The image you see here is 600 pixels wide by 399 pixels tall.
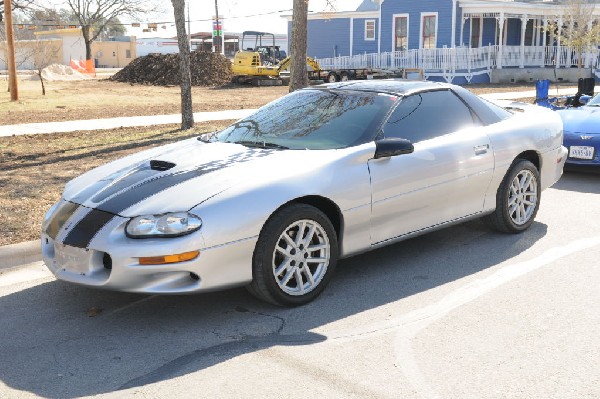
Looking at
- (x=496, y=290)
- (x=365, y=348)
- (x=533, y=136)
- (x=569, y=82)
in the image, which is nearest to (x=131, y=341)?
(x=365, y=348)

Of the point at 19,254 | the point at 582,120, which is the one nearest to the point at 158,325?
the point at 19,254

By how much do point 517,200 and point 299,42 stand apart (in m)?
7.44

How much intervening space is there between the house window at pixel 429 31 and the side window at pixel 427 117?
96.0 ft

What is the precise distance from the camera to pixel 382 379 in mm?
3654

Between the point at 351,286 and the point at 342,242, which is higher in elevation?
the point at 342,242

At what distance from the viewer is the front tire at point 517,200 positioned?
620 centimetres

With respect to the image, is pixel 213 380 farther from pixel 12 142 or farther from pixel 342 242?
pixel 12 142

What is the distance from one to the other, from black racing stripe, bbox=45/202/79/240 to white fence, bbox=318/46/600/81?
2961 centimetres

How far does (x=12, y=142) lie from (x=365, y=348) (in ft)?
32.3

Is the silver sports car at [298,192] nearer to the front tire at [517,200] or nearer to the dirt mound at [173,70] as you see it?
the front tire at [517,200]

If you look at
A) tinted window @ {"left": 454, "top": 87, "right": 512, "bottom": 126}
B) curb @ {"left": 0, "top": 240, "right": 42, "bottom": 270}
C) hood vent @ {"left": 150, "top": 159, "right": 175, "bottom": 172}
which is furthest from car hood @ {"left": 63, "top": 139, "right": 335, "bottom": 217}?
tinted window @ {"left": 454, "top": 87, "right": 512, "bottom": 126}

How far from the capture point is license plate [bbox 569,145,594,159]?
29.4ft

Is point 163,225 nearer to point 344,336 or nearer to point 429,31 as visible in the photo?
point 344,336

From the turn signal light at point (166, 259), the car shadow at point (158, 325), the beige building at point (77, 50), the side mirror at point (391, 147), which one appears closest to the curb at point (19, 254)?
the car shadow at point (158, 325)
